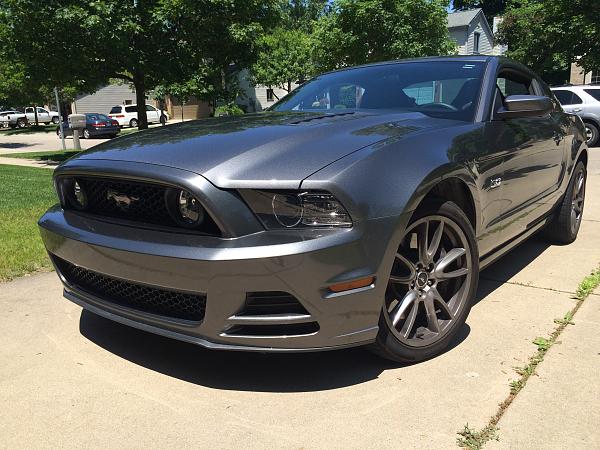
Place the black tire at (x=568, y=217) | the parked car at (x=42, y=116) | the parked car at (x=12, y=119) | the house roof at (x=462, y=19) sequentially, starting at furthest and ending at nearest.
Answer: the parked car at (x=42, y=116) < the parked car at (x=12, y=119) < the house roof at (x=462, y=19) < the black tire at (x=568, y=217)

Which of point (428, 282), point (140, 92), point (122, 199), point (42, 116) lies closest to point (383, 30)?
point (140, 92)

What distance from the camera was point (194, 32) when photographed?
13.6 metres

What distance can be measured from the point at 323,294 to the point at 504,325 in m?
1.53

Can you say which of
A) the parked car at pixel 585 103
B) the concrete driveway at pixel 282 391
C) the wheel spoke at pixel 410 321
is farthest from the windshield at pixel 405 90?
the parked car at pixel 585 103

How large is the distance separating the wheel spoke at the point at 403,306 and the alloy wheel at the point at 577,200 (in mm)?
2999

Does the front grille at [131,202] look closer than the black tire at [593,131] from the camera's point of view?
Yes

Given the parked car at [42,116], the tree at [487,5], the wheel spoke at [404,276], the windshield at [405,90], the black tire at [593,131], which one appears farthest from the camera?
the tree at [487,5]

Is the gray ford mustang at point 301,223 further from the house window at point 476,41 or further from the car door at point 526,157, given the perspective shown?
the house window at point 476,41

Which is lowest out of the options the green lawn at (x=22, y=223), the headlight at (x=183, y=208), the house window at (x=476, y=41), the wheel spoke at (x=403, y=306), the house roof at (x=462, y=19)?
the green lawn at (x=22, y=223)

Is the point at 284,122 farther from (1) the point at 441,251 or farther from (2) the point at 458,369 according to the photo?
(2) the point at 458,369

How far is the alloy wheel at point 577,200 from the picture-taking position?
4980 mm

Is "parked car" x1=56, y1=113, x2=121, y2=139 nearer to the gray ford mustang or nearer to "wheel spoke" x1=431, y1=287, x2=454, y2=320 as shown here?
the gray ford mustang

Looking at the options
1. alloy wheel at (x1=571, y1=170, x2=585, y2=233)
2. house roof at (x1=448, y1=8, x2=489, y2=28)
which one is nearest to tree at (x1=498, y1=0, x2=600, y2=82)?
house roof at (x1=448, y1=8, x2=489, y2=28)

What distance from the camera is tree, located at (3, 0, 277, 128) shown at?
12.0 meters
